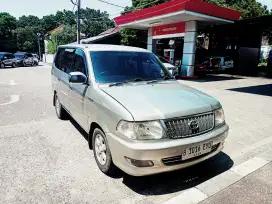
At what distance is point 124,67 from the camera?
4.12 metres

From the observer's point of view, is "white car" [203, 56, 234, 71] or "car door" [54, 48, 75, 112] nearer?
"car door" [54, 48, 75, 112]

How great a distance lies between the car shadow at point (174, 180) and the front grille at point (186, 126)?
2.51ft

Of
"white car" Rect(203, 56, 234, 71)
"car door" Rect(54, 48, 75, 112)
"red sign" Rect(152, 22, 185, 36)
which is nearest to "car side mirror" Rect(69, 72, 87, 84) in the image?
"car door" Rect(54, 48, 75, 112)

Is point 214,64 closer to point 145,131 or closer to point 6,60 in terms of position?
point 145,131

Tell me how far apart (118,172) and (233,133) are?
311 centimetres

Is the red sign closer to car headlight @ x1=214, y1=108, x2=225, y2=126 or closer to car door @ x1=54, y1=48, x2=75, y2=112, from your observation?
car door @ x1=54, y1=48, x2=75, y2=112

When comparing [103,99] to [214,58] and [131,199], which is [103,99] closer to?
[131,199]

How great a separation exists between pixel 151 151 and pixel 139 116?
1.40 feet

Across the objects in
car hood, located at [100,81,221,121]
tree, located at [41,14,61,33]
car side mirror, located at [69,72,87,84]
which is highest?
tree, located at [41,14,61,33]

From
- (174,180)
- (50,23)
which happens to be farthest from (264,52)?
(50,23)

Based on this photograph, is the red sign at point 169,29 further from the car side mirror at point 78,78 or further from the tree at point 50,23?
the tree at point 50,23

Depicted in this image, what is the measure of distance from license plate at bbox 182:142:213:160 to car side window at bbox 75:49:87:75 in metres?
2.14

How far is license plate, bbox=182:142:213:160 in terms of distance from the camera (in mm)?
2887

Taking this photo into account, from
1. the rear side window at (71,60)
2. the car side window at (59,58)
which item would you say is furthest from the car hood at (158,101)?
the car side window at (59,58)
